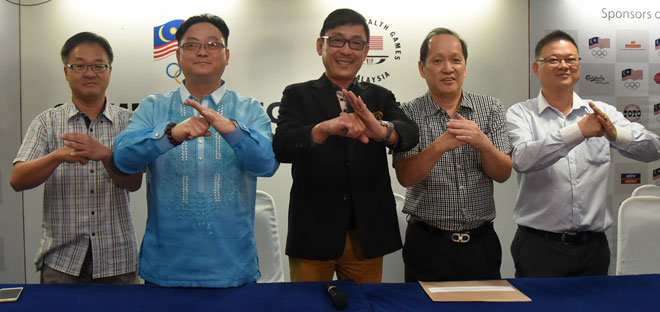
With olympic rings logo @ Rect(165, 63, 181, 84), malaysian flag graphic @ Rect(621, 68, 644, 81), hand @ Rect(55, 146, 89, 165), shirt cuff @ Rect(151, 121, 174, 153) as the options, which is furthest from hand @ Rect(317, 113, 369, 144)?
malaysian flag graphic @ Rect(621, 68, 644, 81)

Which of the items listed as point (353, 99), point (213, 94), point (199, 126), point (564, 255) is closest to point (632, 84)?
point (564, 255)

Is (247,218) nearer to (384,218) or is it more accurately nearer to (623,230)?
(384,218)

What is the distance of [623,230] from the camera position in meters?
2.18

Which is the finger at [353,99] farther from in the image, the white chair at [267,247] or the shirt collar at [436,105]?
the white chair at [267,247]

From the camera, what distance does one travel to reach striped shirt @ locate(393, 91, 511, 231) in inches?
75.4

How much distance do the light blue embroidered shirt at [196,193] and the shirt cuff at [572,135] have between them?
1.36 metres

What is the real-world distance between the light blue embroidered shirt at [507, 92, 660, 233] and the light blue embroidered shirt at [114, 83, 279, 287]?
1304mm

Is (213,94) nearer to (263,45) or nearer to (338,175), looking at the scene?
(338,175)

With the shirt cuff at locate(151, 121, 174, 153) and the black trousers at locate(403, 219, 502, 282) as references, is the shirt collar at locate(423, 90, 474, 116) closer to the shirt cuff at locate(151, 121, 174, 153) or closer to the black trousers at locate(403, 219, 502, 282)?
the black trousers at locate(403, 219, 502, 282)

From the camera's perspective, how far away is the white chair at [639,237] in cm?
217

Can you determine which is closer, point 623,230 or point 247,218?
point 247,218

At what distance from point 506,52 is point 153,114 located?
3031 millimetres

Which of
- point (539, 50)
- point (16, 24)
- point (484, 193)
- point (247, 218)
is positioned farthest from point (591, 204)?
point (16, 24)

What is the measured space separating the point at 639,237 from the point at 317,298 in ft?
5.99
